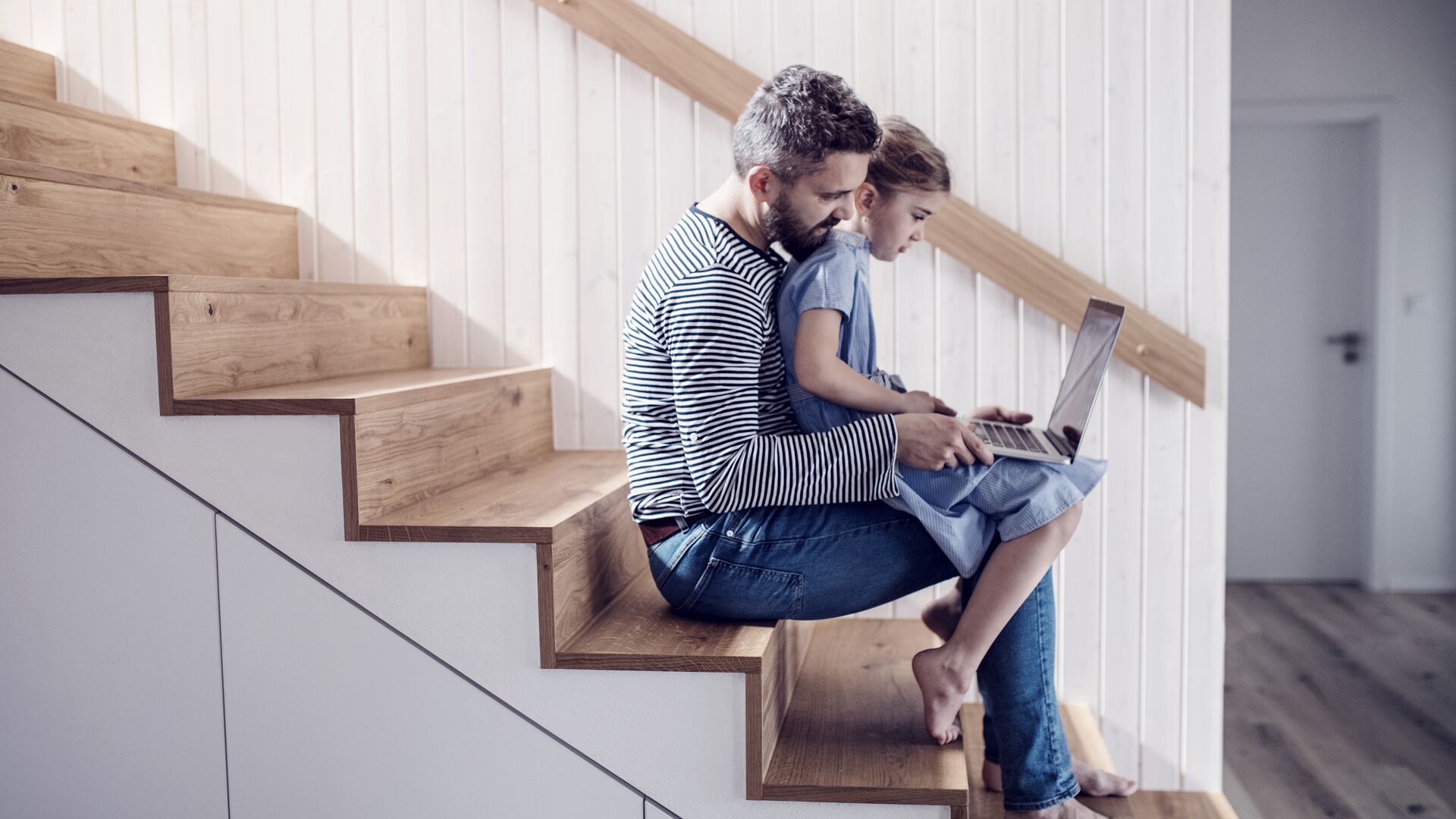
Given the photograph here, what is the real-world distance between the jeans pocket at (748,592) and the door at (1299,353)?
3.62m

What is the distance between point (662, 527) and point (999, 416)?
0.63m

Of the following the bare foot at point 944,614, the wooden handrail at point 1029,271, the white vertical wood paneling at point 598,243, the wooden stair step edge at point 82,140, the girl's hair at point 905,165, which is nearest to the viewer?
the girl's hair at point 905,165

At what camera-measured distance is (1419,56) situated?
427 cm

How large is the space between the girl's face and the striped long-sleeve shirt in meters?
0.24

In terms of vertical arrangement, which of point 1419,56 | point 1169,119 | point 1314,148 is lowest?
point 1169,119

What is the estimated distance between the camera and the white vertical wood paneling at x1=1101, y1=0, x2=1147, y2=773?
2105 millimetres

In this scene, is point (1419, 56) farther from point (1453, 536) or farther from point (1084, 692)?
point (1084, 692)

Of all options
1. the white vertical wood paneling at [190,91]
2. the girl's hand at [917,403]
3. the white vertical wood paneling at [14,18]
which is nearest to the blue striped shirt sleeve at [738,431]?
the girl's hand at [917,403]

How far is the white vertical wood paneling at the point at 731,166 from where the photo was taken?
212 cm

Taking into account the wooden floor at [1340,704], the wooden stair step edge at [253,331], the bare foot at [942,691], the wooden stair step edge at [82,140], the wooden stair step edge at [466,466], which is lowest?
the wooden floor at [1340,704]

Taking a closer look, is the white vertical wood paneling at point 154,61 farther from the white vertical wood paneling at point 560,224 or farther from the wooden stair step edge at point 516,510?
the wooden stair step edge at point 516,510

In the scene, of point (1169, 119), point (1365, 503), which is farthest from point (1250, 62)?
point (1169, 119)

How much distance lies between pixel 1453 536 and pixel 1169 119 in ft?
10.6

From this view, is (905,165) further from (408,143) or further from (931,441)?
(408,143)
